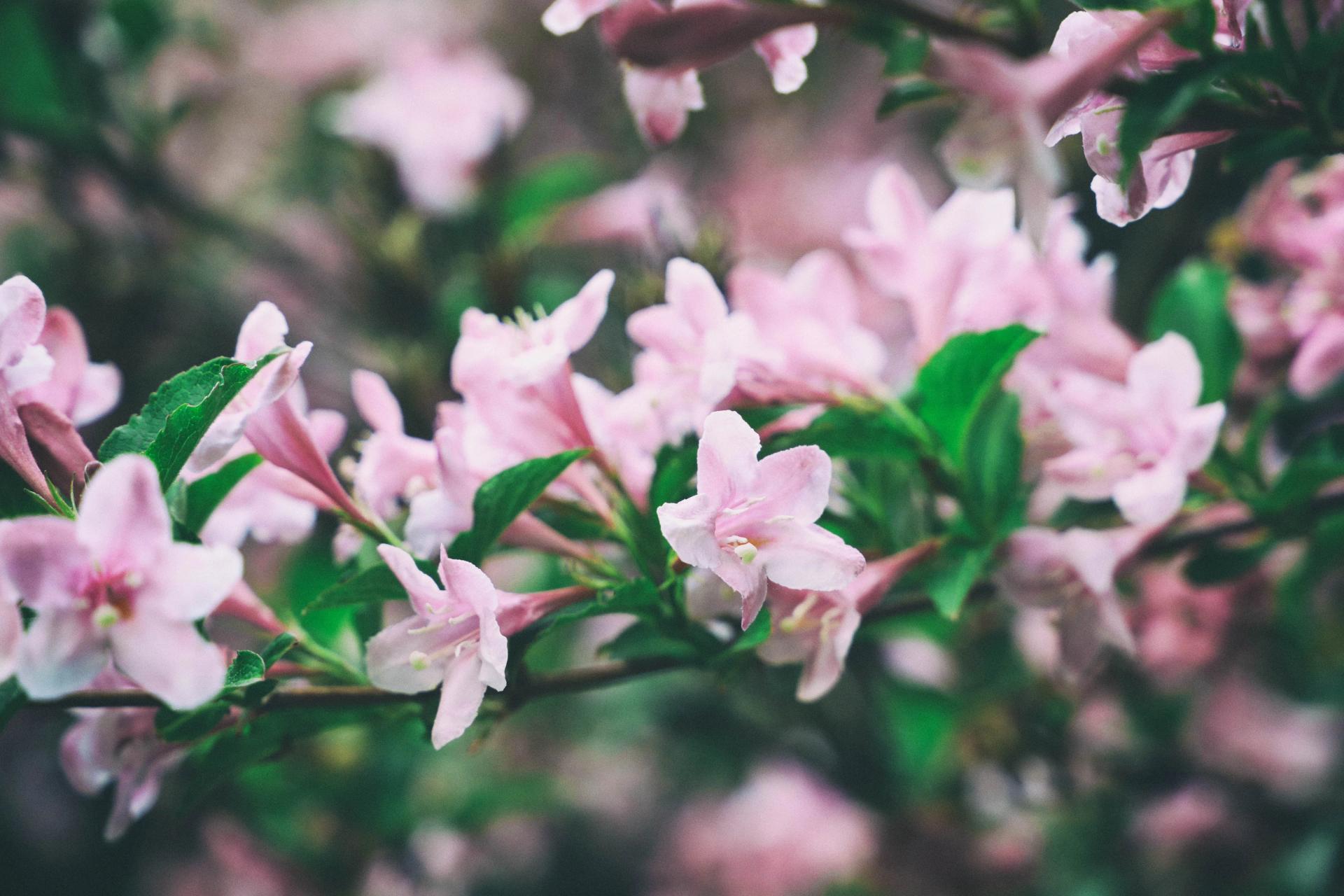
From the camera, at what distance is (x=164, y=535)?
460 mm

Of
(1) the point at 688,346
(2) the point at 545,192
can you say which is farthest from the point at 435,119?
(1) the point at 688,346

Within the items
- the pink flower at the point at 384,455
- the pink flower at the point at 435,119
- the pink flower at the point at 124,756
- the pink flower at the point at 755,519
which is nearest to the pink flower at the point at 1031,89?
the pink flower at the point at 755,519

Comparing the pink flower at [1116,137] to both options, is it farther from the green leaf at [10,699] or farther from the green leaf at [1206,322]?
the green leaf at [10,699]

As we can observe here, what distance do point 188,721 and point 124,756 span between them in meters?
0.12

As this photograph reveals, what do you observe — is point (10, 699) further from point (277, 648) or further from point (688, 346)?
point (688, 346)

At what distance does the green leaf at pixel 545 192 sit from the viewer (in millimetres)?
1464

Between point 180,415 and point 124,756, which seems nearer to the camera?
point 180,415

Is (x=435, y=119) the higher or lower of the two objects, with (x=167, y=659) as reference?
lower

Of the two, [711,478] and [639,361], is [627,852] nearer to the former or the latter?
[639,361]

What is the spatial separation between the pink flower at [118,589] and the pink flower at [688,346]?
0.29m

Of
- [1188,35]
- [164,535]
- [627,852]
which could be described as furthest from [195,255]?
[1188,35]

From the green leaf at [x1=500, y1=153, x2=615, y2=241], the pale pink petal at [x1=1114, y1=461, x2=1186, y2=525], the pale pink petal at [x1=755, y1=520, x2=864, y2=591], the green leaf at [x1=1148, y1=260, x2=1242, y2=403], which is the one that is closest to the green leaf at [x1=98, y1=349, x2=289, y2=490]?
the pale pink petal at [x1=755, y1=520, x2=864, y2=591]

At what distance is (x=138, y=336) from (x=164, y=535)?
1.24 meters

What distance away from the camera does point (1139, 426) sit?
67 centimetres
